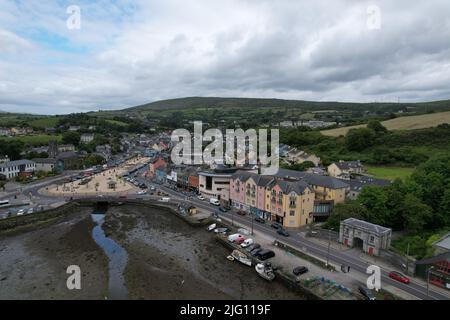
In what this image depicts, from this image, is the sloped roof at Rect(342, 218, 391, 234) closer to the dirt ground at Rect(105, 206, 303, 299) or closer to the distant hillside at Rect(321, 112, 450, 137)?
the dirt ground at Rect(105, 206, 303, 299)

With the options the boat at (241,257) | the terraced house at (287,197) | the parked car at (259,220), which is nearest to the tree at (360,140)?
the terraced house at (287,197)

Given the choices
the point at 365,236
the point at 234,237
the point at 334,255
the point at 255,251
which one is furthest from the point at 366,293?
the point at 234,237

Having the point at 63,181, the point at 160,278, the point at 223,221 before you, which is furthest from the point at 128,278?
the point at 63,181

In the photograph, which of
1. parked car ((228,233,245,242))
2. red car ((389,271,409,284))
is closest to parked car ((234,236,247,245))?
parked car ((228,233,245,242))

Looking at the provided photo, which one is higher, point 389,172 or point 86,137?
point 86,137

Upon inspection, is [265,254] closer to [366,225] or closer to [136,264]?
[366,225]

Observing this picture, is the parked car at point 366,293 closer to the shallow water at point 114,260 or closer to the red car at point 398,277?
the red car at point 398,277
